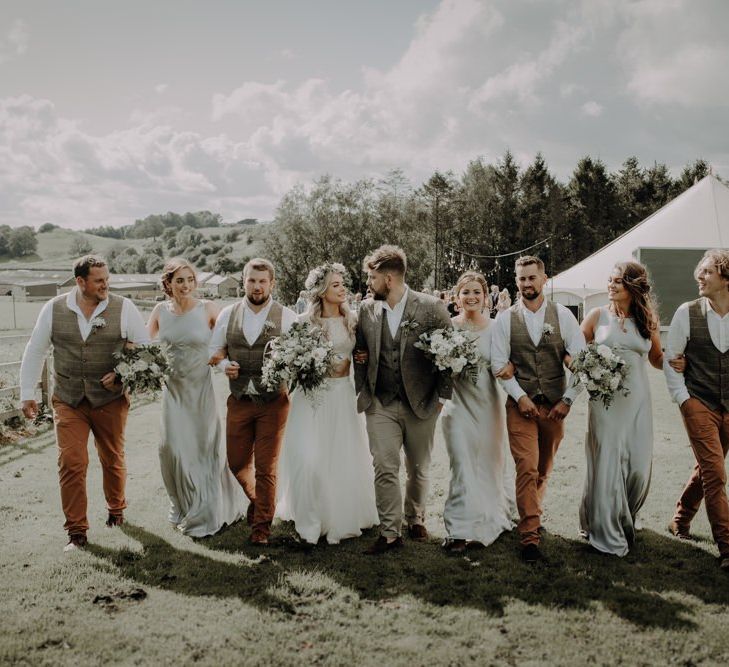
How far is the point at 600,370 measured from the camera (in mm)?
5004

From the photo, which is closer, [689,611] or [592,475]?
[689,611]

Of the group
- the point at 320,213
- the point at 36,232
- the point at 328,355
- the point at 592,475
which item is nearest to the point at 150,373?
the point at 328,355

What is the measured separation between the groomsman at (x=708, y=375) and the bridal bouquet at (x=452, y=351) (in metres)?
1.62

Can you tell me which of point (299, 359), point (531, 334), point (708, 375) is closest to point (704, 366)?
point (708, 375)

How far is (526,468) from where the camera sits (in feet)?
17.3

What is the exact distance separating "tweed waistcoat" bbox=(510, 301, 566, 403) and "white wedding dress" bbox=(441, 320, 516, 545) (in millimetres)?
375

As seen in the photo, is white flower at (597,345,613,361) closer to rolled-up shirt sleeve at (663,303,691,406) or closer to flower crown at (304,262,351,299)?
rolled-up shirt sleeve at (663,303,691,406)

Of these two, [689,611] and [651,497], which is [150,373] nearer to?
[689,611]

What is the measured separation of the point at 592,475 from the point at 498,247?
5297 centimetres

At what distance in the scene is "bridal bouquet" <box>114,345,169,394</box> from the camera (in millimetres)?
5473

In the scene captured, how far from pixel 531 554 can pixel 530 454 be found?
759mm

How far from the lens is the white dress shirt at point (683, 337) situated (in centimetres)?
525

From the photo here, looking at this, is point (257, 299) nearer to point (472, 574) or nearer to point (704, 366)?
point (472, 574)

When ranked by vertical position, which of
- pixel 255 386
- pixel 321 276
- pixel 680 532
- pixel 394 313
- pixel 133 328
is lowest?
pixel 680 532
